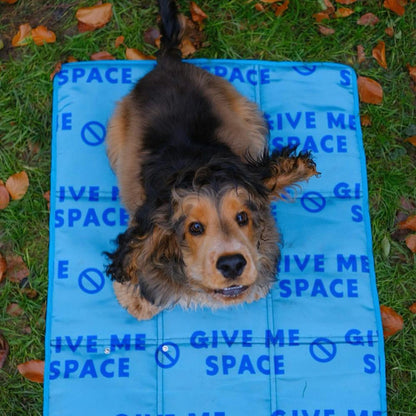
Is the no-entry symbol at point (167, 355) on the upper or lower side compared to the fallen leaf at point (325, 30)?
lower

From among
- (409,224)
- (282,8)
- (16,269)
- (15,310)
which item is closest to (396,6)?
(282,8)

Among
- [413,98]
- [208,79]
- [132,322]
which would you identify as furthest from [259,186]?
[413,98]

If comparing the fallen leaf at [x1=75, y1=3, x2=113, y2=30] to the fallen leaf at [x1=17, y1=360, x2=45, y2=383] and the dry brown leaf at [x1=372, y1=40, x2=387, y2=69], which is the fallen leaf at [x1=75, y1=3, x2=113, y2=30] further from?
the fallen leaf at [x1=17, y1=360, x2=45, y2=383]

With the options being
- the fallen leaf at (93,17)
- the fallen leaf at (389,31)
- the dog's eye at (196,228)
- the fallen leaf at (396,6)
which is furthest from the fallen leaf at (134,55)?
the fallen leaf at (396,6)

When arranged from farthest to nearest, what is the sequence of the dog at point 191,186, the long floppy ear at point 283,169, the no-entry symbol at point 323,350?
the no-entry symbol at point 323,350
the long floppy ear at point 283,169
the dog at point 191,186

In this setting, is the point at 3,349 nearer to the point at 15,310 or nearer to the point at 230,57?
the point at 15,310

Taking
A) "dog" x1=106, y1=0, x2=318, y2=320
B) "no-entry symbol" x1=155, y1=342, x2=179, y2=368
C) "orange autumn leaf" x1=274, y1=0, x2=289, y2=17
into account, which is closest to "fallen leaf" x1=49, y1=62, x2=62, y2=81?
"dog" x1=106, y1=0, x2=318, y2=320

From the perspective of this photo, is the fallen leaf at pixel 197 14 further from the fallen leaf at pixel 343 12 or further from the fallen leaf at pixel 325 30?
the fallen leaf at pixel 343 12

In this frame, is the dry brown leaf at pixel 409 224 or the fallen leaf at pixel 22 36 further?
the fallen leaf at pixel 22 36
